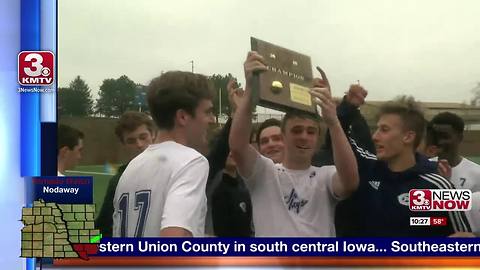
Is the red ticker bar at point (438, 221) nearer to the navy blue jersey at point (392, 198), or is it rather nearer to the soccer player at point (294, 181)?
the navy blue jersey at point (392, 198)

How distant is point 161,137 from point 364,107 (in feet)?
3.17

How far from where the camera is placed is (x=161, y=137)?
2.29 metres

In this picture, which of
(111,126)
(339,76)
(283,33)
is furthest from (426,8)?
(111,126)

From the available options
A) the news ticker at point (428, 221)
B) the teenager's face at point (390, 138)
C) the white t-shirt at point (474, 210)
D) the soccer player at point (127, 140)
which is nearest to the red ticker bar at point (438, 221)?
the news ticker at point (428, 221)

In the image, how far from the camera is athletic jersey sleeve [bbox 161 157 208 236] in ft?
7.33

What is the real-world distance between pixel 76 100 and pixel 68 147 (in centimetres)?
23

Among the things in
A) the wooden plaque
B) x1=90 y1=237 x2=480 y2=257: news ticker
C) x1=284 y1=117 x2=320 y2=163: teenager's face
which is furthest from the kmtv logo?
x1=284 y1=117 x2=320 y2=163: teenager's face

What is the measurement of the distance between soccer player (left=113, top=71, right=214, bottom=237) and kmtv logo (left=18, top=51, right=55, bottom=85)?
51 centimetres

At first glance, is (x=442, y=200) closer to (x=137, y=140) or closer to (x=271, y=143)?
(x=271, y=143)

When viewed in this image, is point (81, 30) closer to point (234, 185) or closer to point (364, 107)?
point (234, 185)

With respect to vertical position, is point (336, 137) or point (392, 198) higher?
point (336, 137)

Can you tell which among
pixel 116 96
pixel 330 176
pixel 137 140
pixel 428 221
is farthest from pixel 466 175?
pixel 116 96

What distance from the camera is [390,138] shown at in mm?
2211

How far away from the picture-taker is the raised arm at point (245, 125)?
2.18 metres
